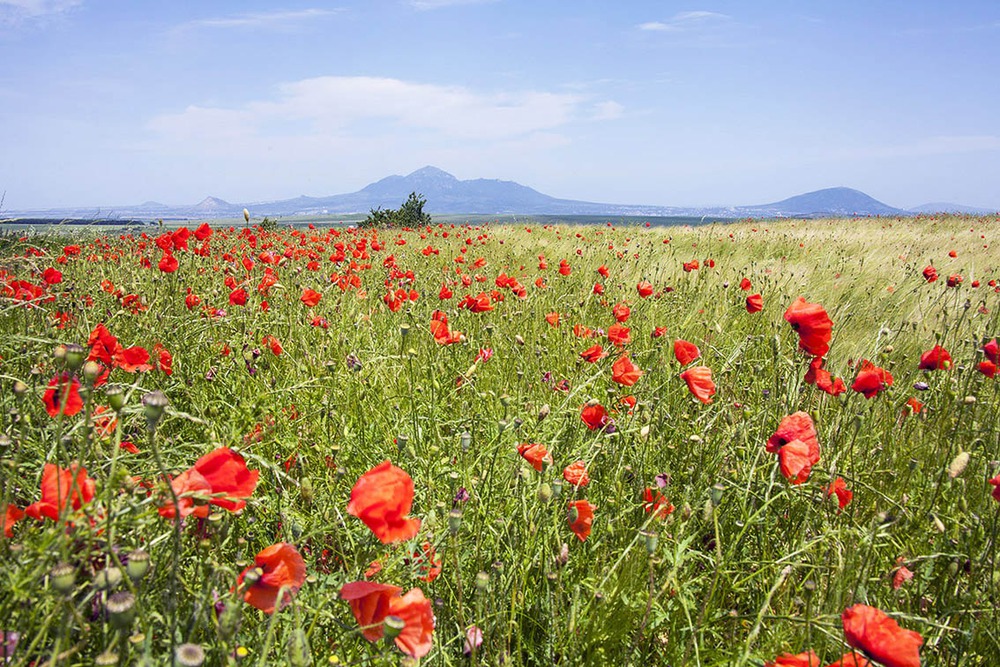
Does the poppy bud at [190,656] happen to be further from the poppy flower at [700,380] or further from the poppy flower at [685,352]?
the poppy flower at [685,352]

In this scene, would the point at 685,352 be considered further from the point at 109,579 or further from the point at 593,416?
the point at 109,579

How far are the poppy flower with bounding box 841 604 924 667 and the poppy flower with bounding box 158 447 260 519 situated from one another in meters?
0.86

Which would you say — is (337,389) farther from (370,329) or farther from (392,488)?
(392,488)

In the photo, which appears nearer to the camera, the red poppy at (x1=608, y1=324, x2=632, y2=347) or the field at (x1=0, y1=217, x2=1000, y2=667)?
the field at (x1=0, y1=217, x2=1000, y2=667)

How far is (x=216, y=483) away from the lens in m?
0.85

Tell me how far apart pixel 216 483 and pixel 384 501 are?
9.6 inches

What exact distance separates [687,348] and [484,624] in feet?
3.23

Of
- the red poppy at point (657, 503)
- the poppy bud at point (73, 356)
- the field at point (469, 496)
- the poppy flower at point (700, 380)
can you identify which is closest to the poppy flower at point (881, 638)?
the field at point (469, 496)

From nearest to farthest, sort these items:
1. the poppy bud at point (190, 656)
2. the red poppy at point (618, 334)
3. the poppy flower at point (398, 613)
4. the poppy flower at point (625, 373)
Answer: the poppy bud at point (190, 656) < the poppy flower at point (398, 613) < the poppy flower at point (625, 373) < the red poppy at point (618, 334)

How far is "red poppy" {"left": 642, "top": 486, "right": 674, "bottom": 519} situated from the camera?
1340 millimetres

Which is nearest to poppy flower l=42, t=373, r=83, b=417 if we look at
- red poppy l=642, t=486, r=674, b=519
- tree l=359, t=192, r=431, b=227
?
red poppy l=642, t=486, r=674, b=519

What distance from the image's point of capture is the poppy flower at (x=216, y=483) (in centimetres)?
82

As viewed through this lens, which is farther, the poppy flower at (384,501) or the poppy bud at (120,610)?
the poppy flower at (384,501)

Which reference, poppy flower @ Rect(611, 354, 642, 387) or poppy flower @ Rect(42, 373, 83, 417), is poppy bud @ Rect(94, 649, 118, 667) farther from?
poppy flower @ Rect(611, 354, 642, 387)
